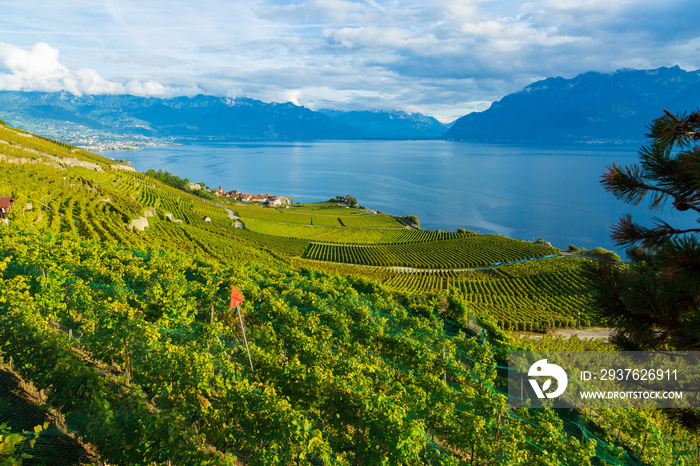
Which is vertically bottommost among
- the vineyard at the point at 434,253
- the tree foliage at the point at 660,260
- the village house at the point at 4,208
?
the vineyard at the point at 434,253

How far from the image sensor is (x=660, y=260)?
3.15 m

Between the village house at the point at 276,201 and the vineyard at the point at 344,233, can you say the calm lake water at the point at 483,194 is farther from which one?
the vineyard at the point at 344,233

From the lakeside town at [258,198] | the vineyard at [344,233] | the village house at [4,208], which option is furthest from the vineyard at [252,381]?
the lakeside town at [258,198]

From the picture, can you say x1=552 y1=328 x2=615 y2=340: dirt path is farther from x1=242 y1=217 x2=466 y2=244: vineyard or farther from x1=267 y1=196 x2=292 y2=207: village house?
x1=267 y1=196 x2=292 y2=207: village house

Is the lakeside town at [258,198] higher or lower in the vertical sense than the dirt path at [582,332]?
higher

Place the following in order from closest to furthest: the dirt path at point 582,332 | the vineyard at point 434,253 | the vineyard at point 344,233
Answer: the dirt path at point 582,332
the vineyard at point 434,253
the vineyard at point 344,233

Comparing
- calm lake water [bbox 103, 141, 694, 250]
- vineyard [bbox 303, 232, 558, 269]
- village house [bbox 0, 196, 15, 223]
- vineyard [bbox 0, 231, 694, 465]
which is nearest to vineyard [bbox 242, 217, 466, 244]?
vineyard [bbox 303, 232, 558, 269]

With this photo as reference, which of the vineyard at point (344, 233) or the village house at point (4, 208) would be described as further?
the vineyard at point (344, 233)

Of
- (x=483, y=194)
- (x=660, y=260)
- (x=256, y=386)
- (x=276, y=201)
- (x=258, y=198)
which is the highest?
(x=660, y=260)

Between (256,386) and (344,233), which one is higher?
(256,386)

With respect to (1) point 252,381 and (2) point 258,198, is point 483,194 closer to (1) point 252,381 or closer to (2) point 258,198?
(2) point 258,198

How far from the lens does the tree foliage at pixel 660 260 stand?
302 cm

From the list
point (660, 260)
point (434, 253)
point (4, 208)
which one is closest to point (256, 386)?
point (660, 260)

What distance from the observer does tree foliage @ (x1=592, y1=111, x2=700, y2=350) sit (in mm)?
→ 3016
